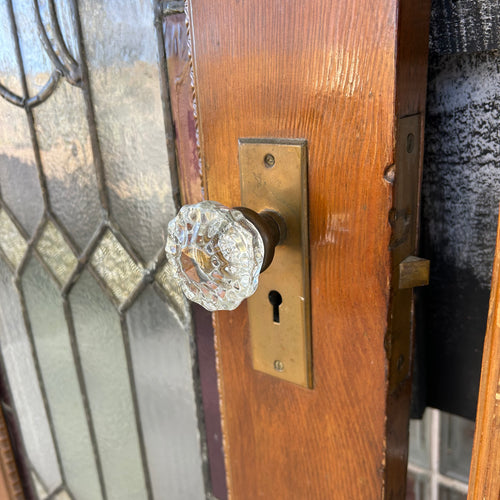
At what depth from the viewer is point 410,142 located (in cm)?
33

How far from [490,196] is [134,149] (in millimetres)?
365

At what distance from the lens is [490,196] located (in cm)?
39

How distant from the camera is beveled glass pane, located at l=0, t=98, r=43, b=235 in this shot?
649mm

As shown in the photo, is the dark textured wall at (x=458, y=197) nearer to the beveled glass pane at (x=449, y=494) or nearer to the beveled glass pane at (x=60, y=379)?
the beveled glass pane at (x=449, y=494)

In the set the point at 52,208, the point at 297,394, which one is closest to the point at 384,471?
the point at 297,394

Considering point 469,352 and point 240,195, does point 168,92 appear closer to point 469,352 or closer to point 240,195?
point 240,195

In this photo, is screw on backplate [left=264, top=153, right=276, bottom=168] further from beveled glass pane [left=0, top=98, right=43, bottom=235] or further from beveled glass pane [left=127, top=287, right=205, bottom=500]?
beveled glass pane [left=0, top=98, right=43, bottom=235]

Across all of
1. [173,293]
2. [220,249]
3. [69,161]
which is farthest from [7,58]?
[220,249]

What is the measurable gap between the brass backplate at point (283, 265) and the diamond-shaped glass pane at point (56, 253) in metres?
0.35

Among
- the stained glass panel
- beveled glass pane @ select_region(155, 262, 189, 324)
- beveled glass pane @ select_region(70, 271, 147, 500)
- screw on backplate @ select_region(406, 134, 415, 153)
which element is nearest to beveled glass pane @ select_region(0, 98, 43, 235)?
the stained glass panel

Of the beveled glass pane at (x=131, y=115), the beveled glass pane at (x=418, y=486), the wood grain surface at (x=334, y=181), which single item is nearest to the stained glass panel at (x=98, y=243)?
the beveled glass pane at (x=131, y=115)

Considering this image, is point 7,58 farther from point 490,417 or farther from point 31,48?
point 490,417

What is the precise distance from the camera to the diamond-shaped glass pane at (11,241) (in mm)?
733

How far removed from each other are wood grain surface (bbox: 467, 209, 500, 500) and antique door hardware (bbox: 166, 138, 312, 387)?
0.14 metres
